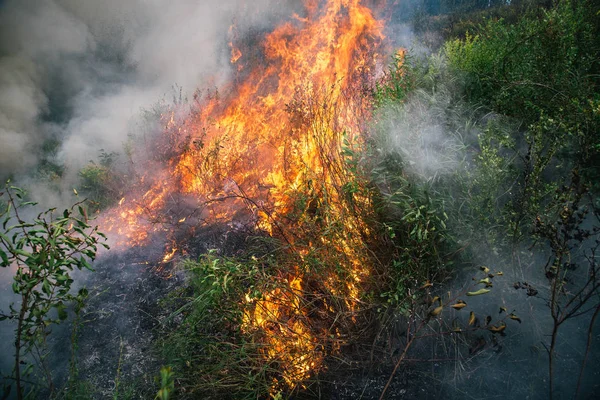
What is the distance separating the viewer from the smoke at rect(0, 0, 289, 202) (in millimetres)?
7676

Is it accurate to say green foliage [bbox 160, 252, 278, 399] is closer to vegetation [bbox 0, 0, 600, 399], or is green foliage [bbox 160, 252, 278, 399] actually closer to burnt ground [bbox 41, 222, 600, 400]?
vegetation [bbox 0, 0, 600, 399]

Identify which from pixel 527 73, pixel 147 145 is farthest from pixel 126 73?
pixel 527 73

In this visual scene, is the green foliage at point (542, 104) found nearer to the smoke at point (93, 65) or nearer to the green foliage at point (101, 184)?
the smoke at point (93, 65)

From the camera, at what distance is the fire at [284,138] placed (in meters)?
3.08

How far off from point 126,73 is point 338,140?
9293 millimetres

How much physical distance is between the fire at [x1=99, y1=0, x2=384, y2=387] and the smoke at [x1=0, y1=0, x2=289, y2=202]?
1.11m

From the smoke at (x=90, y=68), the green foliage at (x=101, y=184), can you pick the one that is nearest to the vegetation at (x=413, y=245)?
the green foliage at (x=101, y=184)

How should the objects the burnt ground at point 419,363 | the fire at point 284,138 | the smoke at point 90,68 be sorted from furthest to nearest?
the smoke at point 90,68 → the fire at point 284,138 → the burnt ground at point 419,363

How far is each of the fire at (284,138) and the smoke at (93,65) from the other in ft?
3.65

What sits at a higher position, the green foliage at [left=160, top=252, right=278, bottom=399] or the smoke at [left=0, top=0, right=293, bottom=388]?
the smoke at [left=0, top=0, right=293, bottom=388]

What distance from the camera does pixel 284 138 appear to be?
16.9 feet

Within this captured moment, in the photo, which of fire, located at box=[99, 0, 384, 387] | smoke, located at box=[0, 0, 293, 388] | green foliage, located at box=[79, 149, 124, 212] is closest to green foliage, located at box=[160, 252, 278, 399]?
fire, located at box=[99, 0, 384, 387]

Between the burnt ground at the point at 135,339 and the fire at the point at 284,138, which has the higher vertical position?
the fire at the point at 284,138

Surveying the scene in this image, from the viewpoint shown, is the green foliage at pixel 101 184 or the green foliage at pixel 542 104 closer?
the green foliage at pixel 542 104
